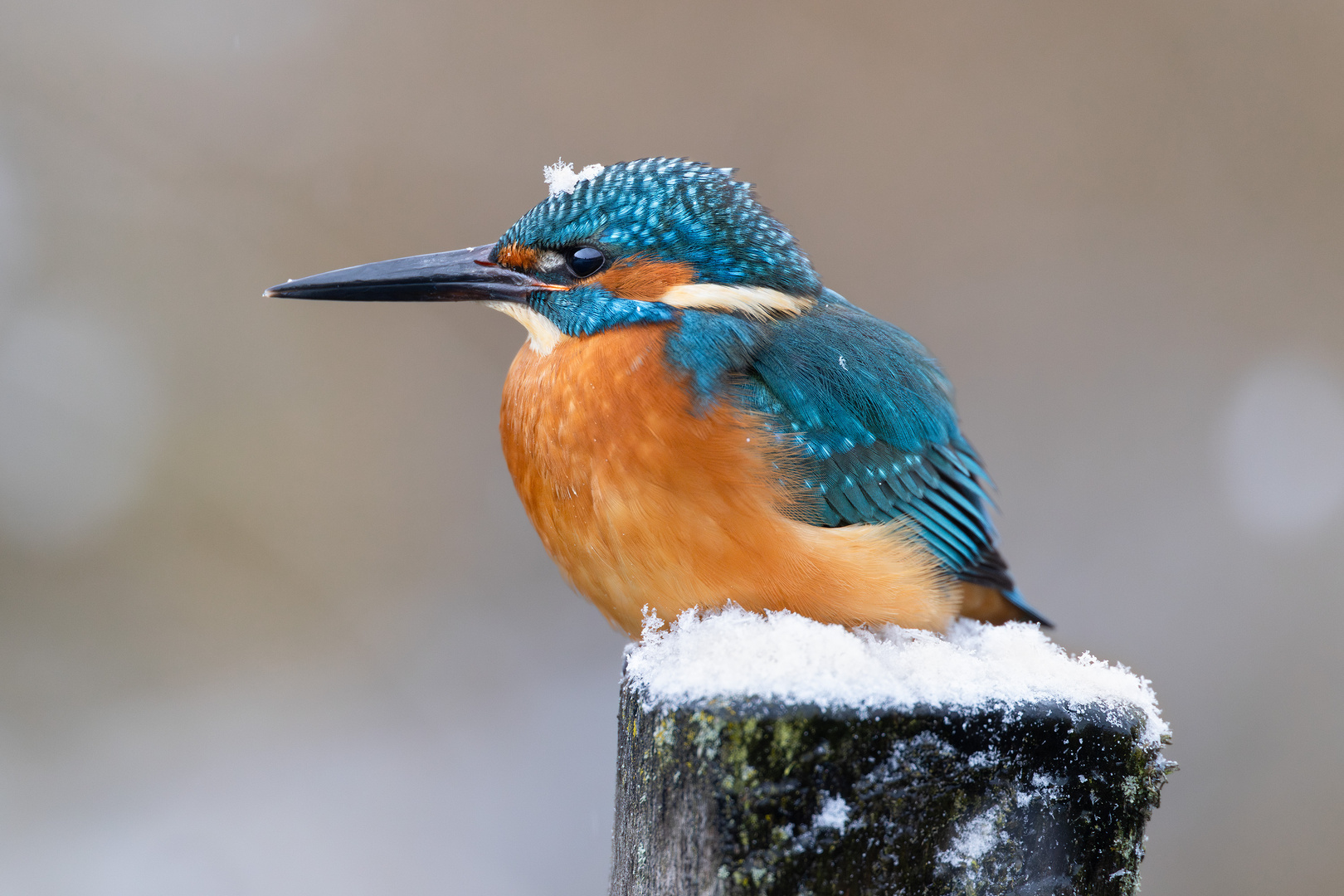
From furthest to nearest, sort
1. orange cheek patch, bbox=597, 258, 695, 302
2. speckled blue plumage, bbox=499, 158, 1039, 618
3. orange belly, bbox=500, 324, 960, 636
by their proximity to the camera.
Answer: orange cheek patch, bbox=597, 258, 695, 302, speckled blue plumage, bbox=499, 158, 1039, 618, orange belly, bbox=500, 324, 960, 636

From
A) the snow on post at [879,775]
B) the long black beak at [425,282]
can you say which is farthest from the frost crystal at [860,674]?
the long black beak at [425,282]

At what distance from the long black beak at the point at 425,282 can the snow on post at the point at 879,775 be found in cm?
118

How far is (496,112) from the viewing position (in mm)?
4867

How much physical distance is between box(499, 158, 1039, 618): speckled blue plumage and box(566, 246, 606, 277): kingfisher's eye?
0.06ft

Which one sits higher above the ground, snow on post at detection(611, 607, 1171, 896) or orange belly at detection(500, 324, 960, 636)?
orange belly at detection(500, 324, 960, 636)

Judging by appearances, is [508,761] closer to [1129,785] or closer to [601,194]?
[601,194]

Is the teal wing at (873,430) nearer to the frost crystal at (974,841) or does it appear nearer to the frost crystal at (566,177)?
the frost crystal at (566,177)

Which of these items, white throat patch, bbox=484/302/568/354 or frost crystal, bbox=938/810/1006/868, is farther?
white throat patch, bbox=484/302/568/354

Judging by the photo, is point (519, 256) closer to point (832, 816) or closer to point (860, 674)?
point (860, 674)

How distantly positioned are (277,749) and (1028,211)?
14.7ft

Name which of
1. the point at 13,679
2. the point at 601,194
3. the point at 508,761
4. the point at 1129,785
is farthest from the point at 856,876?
the point at 13,679

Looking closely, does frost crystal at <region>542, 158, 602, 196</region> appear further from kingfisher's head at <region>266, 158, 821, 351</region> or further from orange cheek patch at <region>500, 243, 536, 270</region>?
orange cheek patch at <region>500, 243, 536, 270</region>

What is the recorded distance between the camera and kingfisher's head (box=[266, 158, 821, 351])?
2062 mm

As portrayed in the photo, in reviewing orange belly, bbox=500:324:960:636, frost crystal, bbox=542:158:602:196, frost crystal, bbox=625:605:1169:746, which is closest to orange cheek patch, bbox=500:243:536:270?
frost crystal, bbox=542:158:602:196
